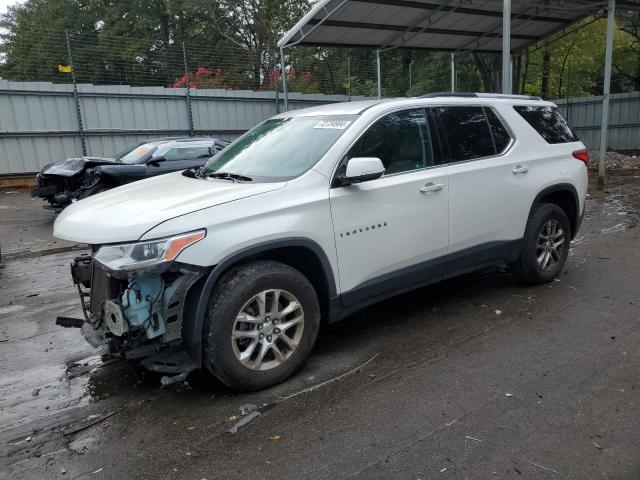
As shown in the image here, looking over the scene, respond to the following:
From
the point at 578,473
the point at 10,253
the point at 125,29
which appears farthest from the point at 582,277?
the point at 125,29

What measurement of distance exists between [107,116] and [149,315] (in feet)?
47.3

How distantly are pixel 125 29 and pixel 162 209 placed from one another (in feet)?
120

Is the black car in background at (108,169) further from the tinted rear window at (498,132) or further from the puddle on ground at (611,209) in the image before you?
the puddle on ground at (611,209)

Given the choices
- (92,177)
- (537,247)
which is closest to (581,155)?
(537,247)

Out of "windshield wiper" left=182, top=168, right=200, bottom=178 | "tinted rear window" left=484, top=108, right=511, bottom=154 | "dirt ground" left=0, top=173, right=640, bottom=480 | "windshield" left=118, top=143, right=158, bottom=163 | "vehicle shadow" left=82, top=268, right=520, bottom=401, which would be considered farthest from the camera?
"windshield" left=118, top=143, right=158, bottom=163

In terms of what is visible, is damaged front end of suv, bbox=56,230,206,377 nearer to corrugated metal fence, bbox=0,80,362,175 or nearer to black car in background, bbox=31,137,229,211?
black car in background, bbox=31,137,229,211

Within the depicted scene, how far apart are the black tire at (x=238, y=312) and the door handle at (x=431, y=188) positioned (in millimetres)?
1313

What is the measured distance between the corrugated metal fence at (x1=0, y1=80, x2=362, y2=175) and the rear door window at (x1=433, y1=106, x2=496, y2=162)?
13606 millimetres

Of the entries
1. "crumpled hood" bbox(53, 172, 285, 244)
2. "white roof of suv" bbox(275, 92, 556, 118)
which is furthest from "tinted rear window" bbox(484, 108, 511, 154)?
"crumpled hood" bbox(53, 172, 285, 244)

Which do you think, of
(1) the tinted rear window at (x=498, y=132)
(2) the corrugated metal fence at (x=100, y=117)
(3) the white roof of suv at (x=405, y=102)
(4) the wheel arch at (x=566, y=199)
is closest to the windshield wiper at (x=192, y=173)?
(3) the white roof of suv at (x=405, y=102)

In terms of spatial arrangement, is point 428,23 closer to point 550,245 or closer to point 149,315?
point 550,245

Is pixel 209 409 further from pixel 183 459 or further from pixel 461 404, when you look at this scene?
pixel 461 404

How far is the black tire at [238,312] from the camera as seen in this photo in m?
3.19

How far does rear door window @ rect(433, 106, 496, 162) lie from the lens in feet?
14.9
